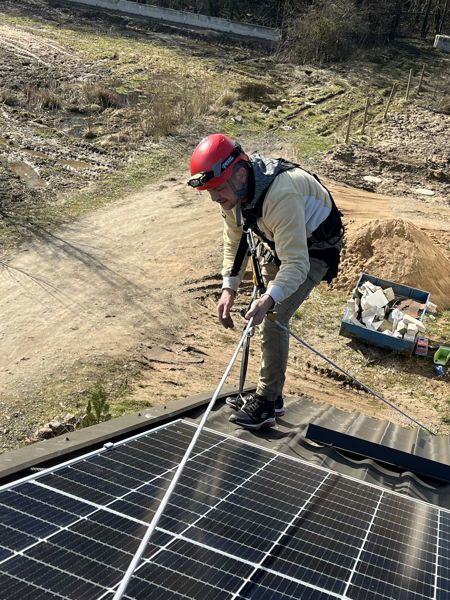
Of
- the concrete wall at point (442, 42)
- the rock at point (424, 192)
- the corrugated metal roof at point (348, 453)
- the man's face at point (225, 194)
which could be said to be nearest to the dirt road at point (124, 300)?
the rock at point (424, 192)

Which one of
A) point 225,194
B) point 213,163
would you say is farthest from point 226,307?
point 213,163

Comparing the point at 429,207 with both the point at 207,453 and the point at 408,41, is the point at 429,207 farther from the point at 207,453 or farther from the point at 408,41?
the point at 408,41

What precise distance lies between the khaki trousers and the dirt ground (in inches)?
121

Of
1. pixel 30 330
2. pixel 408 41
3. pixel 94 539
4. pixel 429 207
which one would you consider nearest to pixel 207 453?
pixel 94 539

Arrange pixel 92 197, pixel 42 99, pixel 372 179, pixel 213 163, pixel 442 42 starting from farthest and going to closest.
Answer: pixel 442 42
pixel 42 99
pixel 372 179
pixel 92 197
pixel 213 163

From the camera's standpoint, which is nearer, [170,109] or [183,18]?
[170,109]

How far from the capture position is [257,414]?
607 centimetres

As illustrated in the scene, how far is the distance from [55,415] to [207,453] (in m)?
3.91

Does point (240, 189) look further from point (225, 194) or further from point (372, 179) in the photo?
point (372, 179)

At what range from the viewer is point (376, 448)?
5676 millimetres

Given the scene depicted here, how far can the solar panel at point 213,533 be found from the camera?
125 inches

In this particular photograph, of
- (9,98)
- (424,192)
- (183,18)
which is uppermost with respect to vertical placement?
(183,18)

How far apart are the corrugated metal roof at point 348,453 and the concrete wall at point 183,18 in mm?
33176

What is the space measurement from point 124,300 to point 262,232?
6384mm
